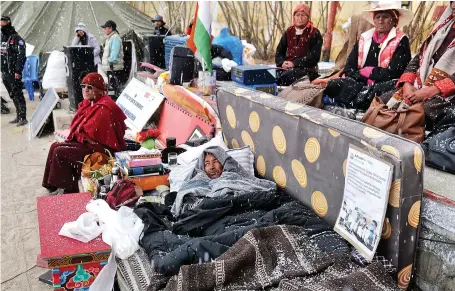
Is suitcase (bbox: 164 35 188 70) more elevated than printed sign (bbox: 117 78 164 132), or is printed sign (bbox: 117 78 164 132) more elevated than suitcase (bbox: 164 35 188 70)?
suitcase (bbox: 164 35 188 70)

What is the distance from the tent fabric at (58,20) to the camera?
12500 mm

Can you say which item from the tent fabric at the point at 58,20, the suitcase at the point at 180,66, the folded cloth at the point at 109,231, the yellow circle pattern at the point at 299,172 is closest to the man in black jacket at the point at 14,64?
the tent fabric at the point at 58,20

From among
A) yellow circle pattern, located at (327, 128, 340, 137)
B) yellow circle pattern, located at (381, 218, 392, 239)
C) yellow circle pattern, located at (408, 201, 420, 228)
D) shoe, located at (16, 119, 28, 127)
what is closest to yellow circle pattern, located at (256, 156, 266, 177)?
yellow circle pattern, located at (327, 128, 340, 137)

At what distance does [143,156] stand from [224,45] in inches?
134

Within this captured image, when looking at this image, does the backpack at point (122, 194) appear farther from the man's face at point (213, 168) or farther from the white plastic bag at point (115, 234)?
the man's face at point (213, 168)

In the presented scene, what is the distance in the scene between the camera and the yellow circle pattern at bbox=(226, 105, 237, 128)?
410cm

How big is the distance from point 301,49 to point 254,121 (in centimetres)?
253

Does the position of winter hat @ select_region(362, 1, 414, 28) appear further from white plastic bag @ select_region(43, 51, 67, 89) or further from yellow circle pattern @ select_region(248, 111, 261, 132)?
white plastic bag @ select_region(43, 51, 67, 89)

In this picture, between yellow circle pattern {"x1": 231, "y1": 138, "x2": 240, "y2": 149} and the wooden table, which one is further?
yellow circle pattern {"x1": 231, "y1": 138, "x2": 240, "y2": 149}

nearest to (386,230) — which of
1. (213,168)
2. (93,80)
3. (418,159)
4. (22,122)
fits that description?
(418,159)

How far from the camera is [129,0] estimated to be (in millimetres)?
16234

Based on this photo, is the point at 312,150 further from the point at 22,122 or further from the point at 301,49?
the point at 22,122

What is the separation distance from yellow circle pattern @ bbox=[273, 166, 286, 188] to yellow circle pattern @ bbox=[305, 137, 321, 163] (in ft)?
1.31

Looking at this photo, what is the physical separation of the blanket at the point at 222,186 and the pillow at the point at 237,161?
0.11 m
